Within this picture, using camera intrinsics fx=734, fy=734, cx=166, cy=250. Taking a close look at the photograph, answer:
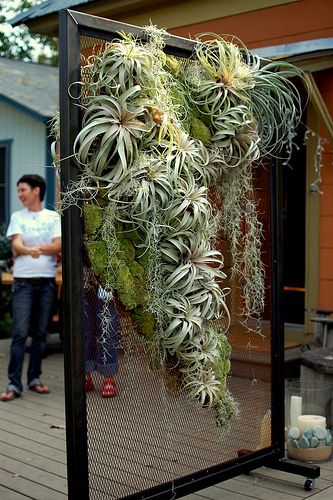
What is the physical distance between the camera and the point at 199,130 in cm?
336

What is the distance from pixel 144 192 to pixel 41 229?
302 cm

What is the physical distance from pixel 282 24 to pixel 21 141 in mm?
5241

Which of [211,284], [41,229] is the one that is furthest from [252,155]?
[41,229]

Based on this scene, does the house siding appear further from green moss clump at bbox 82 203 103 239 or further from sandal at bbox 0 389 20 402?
green moss clump at bbox 82 203 103 239

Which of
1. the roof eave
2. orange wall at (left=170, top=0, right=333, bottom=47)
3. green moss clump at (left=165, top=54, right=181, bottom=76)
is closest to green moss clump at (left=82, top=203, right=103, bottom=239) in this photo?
green moss clump at (left=165, top=54, right=181, bottom=76)

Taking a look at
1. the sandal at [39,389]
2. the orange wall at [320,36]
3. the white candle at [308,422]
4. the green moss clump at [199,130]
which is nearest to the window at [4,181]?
the orange wall at [320,36]

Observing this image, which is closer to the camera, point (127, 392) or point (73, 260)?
point (73, 260)

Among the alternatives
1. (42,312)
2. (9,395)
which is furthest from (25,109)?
(9,395)

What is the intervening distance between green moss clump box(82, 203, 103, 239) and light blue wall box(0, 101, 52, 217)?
760cm

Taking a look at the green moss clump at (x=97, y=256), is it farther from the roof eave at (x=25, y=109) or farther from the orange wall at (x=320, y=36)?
the roof eave at (x=25, y=109)

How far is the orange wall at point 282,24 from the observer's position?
21.1ft

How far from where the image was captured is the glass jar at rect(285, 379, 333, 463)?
4320mm

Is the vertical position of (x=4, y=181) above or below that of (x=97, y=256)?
above

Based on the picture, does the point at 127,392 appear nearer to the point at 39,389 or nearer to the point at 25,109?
the point at 39,389
